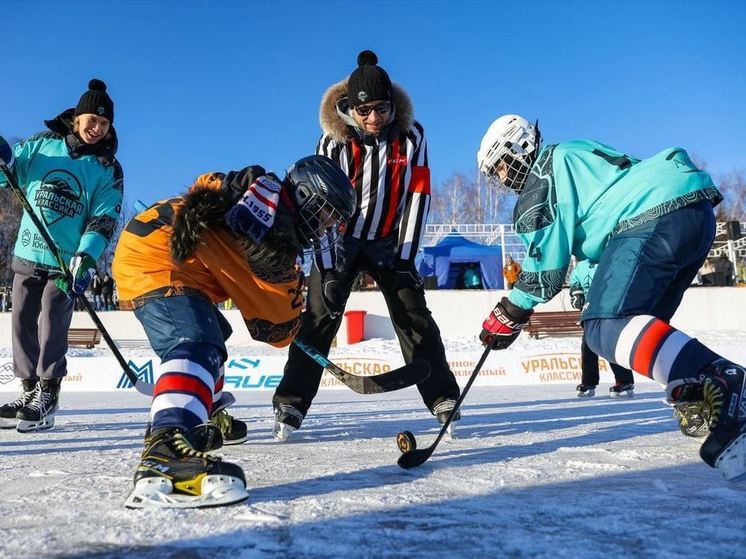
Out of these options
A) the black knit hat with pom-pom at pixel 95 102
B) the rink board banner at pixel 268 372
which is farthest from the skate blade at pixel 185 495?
the rink board banner at pixel 268 372

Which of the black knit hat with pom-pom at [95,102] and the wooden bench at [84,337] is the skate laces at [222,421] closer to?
the black knit hat with pom-pom at [95,102]

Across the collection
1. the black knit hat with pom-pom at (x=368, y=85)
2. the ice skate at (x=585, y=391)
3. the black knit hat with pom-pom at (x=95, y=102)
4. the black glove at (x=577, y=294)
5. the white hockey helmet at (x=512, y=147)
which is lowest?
the ice skate at (x=585, y=391)

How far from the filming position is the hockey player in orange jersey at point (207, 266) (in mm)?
1803

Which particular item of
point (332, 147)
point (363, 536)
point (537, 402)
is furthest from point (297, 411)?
point (537, 402)

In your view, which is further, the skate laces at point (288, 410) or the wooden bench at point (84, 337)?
the wooden bench at point (84, 337)

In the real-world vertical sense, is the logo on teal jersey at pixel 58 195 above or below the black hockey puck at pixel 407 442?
above

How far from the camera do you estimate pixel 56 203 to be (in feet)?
11.7

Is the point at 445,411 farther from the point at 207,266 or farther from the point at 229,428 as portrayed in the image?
the point at 207,266

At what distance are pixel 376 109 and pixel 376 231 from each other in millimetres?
646

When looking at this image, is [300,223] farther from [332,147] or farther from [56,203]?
[56,203]

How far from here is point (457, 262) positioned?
1892 centimetres

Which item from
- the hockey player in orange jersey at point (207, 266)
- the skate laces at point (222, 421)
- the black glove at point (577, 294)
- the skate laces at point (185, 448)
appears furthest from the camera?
the black glove at point (577, 294)

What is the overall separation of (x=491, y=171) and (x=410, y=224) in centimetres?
72

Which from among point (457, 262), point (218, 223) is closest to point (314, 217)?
point (218, 223)
